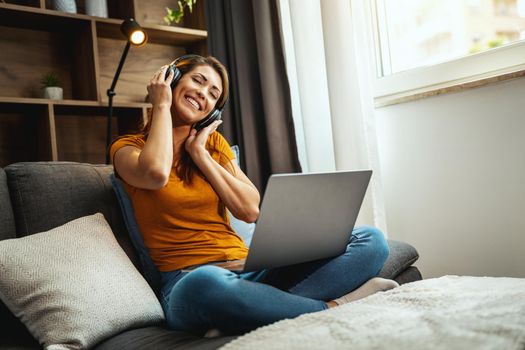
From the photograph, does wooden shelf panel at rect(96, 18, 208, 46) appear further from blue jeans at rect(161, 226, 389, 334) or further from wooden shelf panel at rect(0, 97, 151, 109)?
blue jeans at rect(161, 226, 389, 334)

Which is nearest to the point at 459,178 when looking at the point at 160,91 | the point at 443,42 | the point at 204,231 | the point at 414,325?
the point at 443,42

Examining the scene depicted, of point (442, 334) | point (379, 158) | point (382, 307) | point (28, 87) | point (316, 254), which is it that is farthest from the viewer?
point (28, 87)

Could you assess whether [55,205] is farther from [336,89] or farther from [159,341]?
[336,89]

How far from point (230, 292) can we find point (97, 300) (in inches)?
11.8

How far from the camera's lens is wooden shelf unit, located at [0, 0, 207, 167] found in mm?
2254

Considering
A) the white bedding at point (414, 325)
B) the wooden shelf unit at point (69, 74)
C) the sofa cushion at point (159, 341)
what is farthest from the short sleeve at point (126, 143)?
the white bedding at point (414, 325)

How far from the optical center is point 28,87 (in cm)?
236

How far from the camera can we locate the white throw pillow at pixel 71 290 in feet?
3.76

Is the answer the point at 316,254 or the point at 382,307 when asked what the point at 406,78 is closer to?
the point at 316,254

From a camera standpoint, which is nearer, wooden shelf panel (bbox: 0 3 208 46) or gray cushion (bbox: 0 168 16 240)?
gray cushion (bbox: 0 168 16 240)

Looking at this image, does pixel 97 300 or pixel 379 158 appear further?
pixel 379 158

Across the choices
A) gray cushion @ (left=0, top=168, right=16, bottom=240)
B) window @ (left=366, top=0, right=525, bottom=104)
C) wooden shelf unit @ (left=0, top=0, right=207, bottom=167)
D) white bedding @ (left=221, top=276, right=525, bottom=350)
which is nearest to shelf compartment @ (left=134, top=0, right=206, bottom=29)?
wooden shelf unit @ (left=0, top=0, right=207, bottom=167)

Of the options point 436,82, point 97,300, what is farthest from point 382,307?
point 436,82

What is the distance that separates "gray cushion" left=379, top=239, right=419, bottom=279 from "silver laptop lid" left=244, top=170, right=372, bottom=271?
251mm
